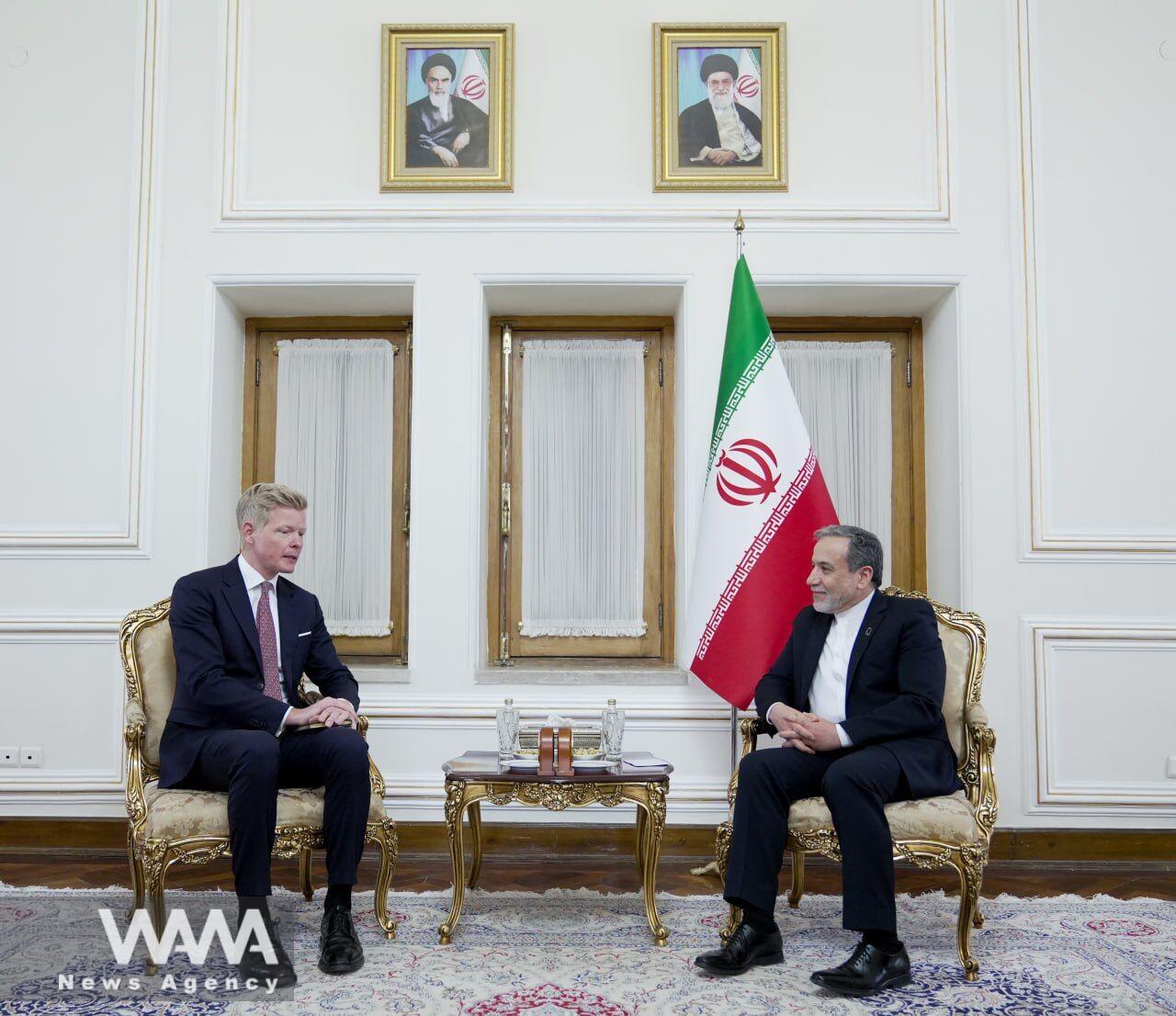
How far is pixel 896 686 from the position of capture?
10.2ft

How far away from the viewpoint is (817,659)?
3223 millimetres

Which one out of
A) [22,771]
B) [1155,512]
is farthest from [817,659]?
[22,771]

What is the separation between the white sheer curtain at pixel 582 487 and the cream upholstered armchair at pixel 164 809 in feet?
4.41

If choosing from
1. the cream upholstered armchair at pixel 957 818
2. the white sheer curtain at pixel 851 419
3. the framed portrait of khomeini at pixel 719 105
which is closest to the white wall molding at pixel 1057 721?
the white sheer curtain at pixel 851 419

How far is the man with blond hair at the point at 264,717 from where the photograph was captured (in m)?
2.80

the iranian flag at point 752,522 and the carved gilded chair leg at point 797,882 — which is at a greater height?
the iranian flag at point 752,522

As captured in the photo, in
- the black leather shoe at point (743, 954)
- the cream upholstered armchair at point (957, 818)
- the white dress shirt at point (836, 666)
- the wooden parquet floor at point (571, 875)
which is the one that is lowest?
the wooden parquet floor at point (571, 875)

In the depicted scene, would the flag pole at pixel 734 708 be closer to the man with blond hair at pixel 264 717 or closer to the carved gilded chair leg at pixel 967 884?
the carved gilded chair leg at pixel 967 884

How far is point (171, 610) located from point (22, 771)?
1.59 metres

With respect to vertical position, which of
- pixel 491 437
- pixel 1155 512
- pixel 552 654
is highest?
pixel 491 437

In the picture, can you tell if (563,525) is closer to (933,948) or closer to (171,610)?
(171,610)

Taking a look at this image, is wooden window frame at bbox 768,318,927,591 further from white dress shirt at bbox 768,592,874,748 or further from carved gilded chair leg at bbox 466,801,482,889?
carved gilded chair leg at bbox 466,801,482,889

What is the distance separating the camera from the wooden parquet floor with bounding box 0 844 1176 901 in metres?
3.65

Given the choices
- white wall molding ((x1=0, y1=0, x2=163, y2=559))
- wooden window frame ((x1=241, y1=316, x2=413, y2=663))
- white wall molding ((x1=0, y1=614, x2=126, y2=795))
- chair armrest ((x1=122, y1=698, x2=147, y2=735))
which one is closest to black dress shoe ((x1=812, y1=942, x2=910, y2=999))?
chair armrest ((x1=122, y1=698, x2=147, y2=735))
